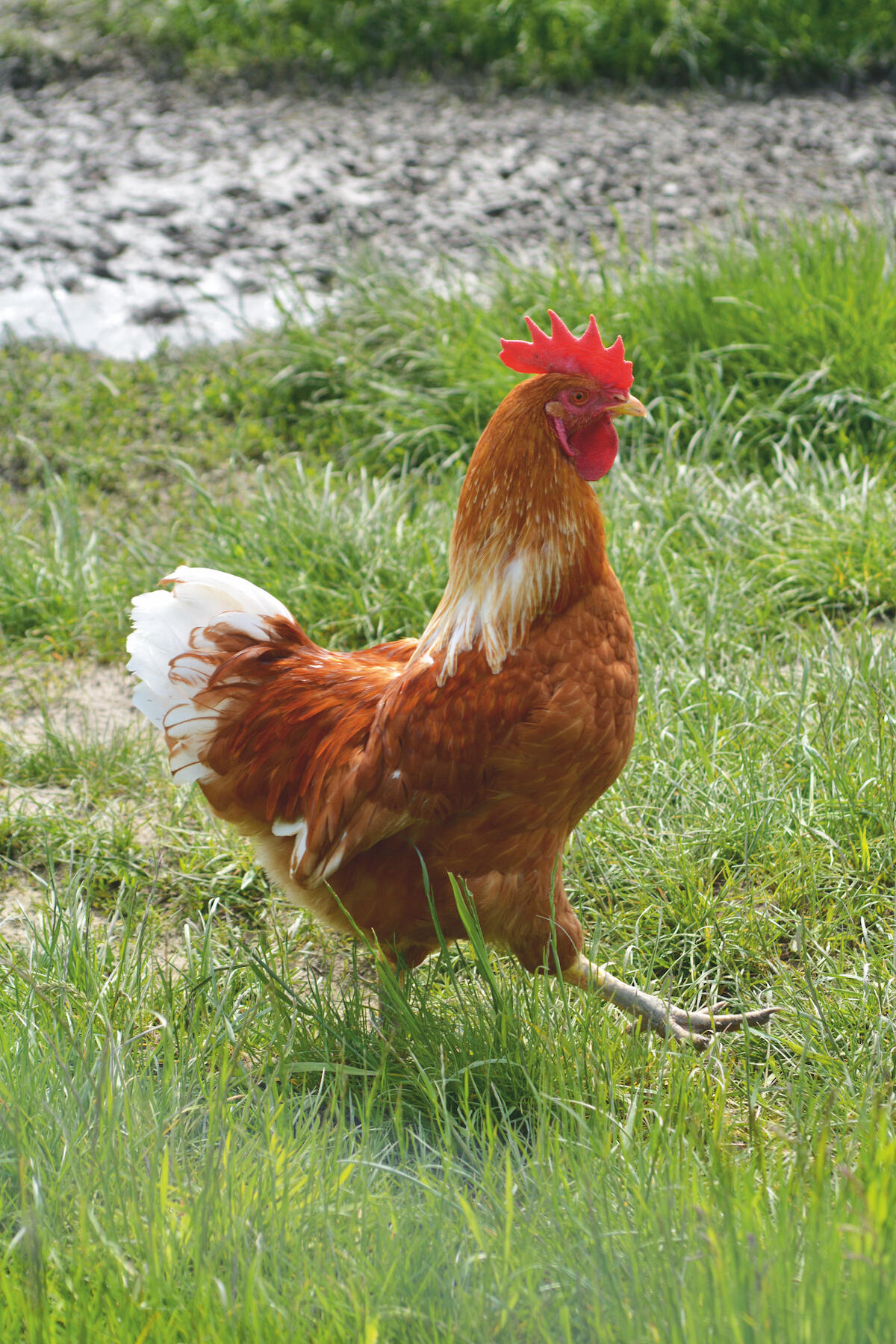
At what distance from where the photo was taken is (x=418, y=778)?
8.07 feet

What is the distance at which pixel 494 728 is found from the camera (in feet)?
7.87

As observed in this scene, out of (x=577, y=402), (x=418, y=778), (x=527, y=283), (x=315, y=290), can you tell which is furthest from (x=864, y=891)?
(x=315, y=290)

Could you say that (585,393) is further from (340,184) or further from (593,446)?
(340,184)

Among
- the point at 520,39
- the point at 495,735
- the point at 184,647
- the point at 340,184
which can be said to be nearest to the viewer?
the point at 495,735

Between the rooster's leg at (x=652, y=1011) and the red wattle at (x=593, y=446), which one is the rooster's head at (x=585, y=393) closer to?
the red wattle at (x=593, y=446)

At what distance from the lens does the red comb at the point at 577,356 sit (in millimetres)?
2459

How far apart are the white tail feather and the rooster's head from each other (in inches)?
37.3

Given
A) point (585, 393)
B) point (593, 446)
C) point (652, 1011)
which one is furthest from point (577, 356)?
point (652, 1011)

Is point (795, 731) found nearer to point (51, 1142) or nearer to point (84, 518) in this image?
point (51, 1142)

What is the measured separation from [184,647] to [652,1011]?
1477mm

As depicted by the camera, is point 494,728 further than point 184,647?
No

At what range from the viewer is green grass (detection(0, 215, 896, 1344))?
1777 mm

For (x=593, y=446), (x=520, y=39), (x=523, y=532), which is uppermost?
(x=520, y=39)

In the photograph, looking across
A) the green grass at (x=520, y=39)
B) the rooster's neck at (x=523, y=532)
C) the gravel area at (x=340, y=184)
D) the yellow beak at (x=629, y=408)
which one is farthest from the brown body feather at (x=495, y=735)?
the green grass at (x=520, y=39)
